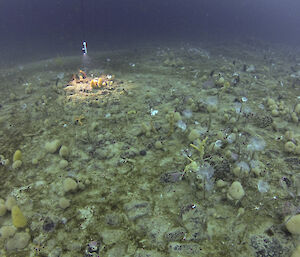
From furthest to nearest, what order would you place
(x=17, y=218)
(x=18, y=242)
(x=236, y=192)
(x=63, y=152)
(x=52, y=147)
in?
1. (x=52, y=147)
2. (x=63, y=152)
3. (x=236, y=192)
4. (x=17, y=218)
5. (x=18, y=242)

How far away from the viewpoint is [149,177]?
13.7ft

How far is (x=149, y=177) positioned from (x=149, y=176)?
0.09 feet

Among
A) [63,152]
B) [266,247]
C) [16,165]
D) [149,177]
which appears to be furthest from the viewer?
[63,152]

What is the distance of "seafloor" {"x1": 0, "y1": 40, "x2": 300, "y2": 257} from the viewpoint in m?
3.05

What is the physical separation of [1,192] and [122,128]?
328cm

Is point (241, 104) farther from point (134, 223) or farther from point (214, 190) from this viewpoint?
point (134, 223)

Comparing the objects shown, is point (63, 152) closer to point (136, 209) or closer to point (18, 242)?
point (18, 242)

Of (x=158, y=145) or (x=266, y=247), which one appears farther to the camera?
(x=158, y=145)

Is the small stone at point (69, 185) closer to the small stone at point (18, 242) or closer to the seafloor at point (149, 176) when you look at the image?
the seafloor at point (149, 176)

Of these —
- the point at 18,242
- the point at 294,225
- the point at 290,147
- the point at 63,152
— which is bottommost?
the point at 18,242

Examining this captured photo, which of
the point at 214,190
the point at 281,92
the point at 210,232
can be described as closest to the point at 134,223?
the point at 210,232

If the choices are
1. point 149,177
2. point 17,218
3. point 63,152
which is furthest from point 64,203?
point 149,177

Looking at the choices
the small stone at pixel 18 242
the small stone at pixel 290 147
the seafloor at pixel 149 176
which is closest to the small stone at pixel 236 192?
the seafloor at pixel 149 176

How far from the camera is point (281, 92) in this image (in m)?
8.69
